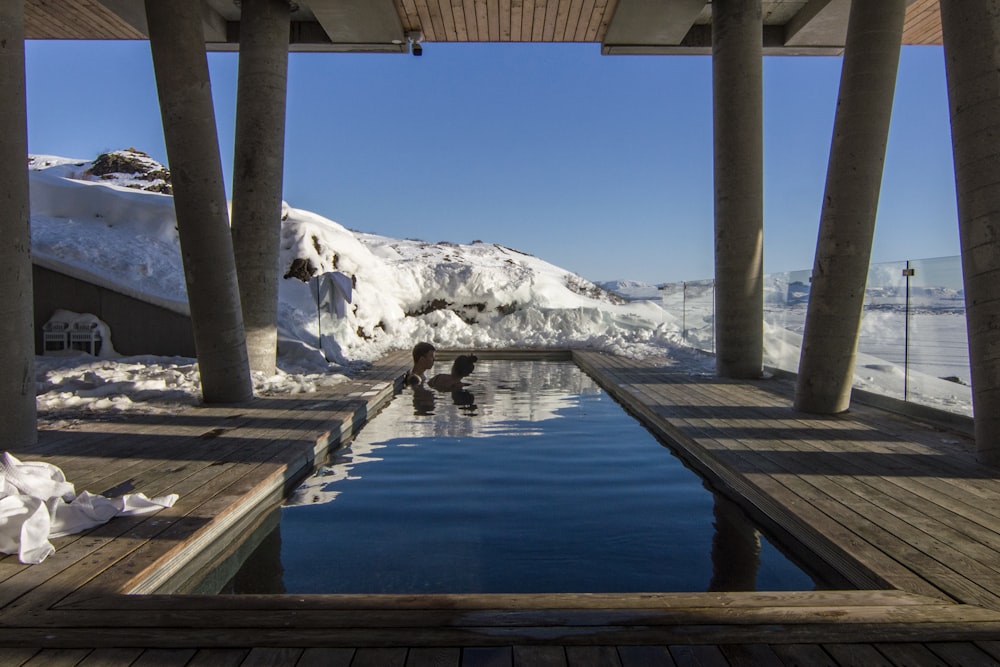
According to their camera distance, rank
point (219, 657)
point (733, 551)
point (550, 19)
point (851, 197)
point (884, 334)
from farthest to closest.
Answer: point (550, 19), point (884, 334), point (851, 197), point (733, 551), point (219, 657)

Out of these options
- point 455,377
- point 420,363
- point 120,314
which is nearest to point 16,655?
point 455,377

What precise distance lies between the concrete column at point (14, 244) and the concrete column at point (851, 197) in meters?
5.91

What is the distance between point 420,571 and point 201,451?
2195mm

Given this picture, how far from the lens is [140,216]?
38.1 ft

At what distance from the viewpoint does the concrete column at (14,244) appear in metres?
4.48

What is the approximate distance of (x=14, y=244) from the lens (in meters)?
4.53

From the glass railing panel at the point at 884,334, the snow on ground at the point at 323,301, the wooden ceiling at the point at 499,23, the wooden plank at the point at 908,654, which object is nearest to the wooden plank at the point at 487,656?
the wooden plank at the point at 908,654

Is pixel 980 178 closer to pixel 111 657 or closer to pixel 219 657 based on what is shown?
pixel 219 657

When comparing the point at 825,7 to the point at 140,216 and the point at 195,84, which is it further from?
the point at 140,216

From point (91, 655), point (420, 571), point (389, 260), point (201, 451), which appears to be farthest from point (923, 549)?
point (389, 260)

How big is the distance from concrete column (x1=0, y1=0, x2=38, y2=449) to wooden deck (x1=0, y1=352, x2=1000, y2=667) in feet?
1.16

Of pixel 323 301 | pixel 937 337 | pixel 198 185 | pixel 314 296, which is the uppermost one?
pixel 198 185

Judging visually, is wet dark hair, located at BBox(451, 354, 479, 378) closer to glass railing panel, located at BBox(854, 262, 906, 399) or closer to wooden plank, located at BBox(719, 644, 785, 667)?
glass railing panel, located at BBox(854, 262, 906, 399)

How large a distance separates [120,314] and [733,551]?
830 cm
